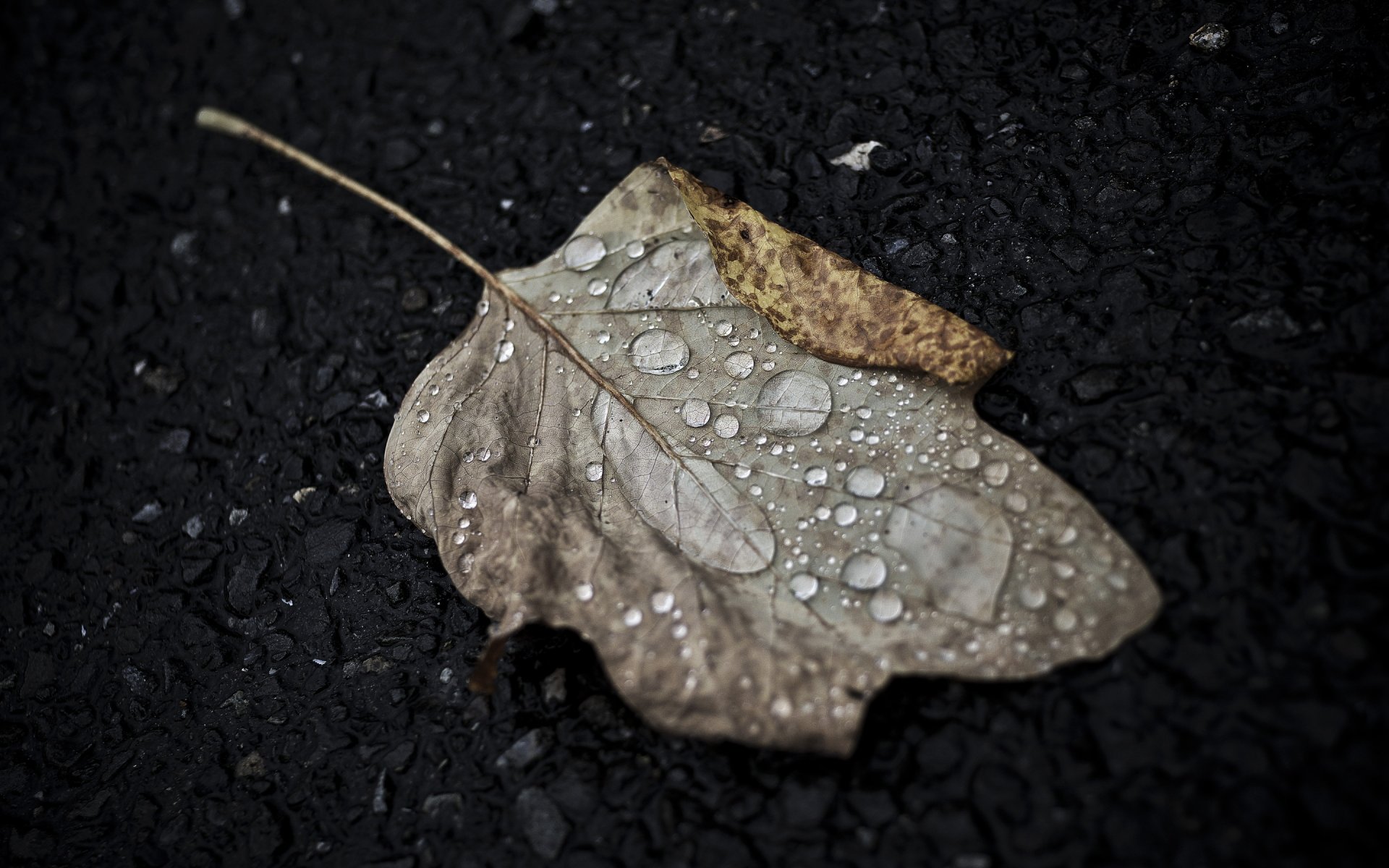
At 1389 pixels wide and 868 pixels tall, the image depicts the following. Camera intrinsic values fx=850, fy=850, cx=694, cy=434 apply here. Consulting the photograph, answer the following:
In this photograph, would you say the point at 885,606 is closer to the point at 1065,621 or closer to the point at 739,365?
the point at 1065,621

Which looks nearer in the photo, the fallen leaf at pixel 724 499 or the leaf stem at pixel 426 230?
the fallen leaf at pixel 724 499

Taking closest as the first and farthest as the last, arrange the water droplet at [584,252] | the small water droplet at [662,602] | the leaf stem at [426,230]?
the small water droplet at [662,602]
the leaf stem at [426,230]
the water droplet at [584,252]

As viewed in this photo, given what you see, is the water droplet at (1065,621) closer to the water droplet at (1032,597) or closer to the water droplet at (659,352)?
the water droplet at (1032,597)

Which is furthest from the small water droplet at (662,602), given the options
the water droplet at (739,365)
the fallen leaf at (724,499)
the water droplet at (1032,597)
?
the water droplet at (1032,597)

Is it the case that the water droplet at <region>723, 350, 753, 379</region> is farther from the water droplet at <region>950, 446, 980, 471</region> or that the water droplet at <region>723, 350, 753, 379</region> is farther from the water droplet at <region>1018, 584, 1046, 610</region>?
the water droplet at <region>1018, 584, 1046, 610</region>

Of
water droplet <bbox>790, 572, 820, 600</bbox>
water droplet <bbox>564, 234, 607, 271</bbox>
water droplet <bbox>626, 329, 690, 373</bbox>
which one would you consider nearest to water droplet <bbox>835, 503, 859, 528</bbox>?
water droplet <bbox>790, 572, 820, 600</bbox>

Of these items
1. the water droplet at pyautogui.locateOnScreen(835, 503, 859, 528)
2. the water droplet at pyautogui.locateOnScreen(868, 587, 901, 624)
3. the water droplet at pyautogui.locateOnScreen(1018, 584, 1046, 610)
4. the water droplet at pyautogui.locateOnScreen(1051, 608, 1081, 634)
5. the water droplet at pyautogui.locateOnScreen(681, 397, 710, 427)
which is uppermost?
the water droplet at pyautogui.locateOnScreen(681, 397, 710, 427)
